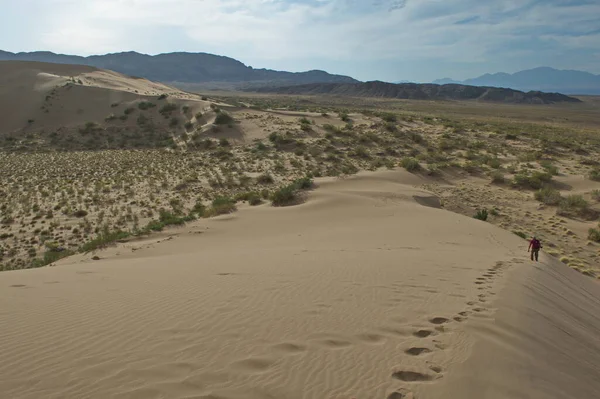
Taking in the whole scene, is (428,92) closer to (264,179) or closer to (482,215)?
(264,179)

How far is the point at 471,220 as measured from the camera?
47.6ft

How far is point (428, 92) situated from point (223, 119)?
13760 cm

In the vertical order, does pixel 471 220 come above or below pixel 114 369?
below

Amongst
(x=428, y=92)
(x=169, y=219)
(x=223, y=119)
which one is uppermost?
(x=428, y=92)

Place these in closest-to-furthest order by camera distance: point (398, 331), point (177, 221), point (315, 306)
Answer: point (398, 331), point (315, 306), point (177, 221)

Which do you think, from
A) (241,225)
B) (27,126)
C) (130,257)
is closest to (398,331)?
(130,257)

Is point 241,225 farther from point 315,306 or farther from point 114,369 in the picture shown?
point 114,369

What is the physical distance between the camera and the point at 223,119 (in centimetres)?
3744

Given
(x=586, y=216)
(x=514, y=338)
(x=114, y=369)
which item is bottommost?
(x=586, y=216)

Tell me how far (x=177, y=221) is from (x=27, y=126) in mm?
32473

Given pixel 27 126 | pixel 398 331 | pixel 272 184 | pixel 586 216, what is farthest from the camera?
pixel 27 126

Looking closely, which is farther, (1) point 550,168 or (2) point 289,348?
(1) point 550,168

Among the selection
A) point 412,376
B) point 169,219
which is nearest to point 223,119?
point 169,219

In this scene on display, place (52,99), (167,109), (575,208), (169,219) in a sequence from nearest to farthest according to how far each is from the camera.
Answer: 1. (169,219)
2. (575,208)
3. (167,109)
4. (52,99)
